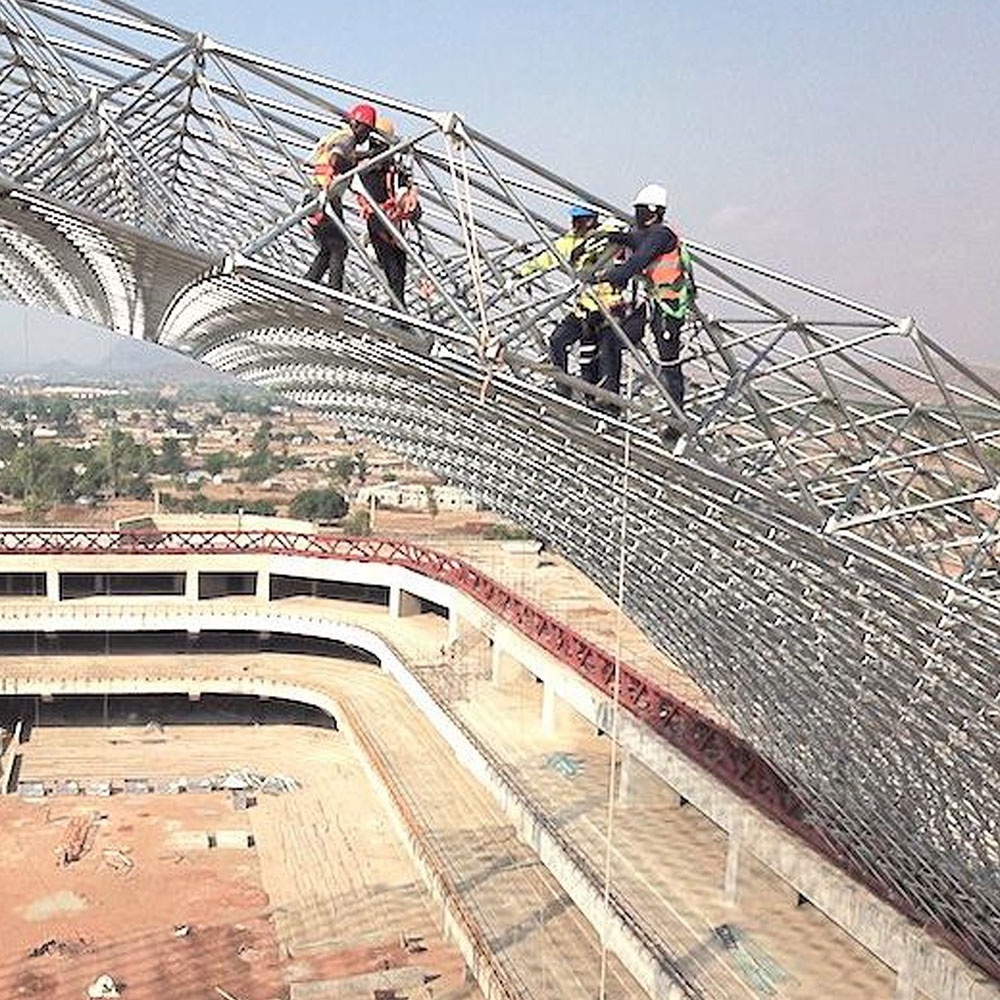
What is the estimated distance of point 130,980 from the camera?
78.5 feet

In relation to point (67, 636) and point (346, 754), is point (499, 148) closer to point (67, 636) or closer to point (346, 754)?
point (346, 754)

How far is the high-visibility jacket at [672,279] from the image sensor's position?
9875 millimetres

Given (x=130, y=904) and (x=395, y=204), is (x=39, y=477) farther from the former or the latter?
(x=395, y=204)

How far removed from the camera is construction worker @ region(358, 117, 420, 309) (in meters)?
9.95

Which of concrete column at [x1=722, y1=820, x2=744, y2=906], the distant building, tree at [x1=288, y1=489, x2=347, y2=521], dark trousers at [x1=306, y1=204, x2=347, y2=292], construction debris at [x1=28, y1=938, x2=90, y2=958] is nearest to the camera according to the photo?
dark trousers at [x1=306, y1=204, x2=347, y2=292]

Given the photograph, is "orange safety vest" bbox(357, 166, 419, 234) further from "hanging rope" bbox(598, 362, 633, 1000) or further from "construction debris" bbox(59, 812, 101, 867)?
"construction debris" bbox(59, 812, 101, 867)

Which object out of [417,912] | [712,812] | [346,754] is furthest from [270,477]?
[712,812]

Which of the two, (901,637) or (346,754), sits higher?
(901,637)

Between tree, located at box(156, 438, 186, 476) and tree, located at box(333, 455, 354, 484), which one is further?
tree, located at box(156, 438, 186, 476)

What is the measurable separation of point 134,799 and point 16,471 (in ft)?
223

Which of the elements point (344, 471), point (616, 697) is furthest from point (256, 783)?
point (344, 471)

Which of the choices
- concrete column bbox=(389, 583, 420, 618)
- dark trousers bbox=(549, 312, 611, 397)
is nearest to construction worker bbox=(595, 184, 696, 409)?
dark trousers bbox=(549, 312, 611, 397)

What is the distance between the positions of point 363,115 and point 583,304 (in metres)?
2.45

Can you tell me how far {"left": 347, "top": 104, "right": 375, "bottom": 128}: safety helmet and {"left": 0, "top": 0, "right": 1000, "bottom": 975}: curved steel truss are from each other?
19cm
